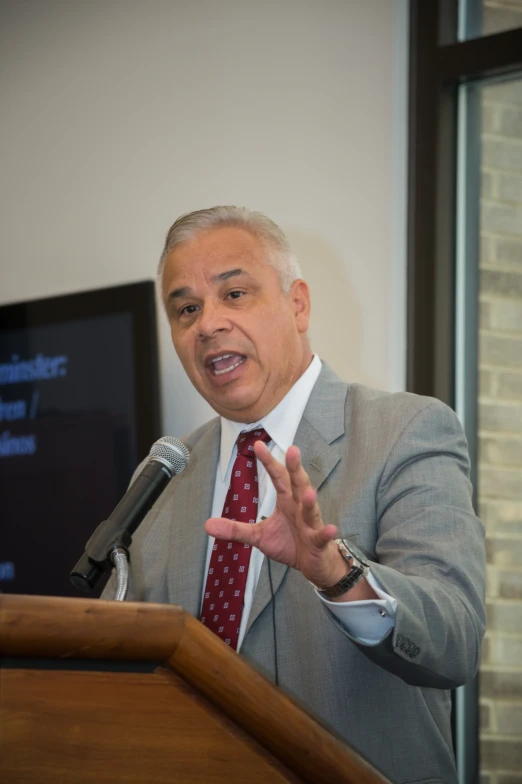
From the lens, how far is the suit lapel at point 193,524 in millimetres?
1901

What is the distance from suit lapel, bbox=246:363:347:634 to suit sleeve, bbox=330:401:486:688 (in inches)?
5.7

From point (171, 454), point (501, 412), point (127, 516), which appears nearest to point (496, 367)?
point (501, 412)

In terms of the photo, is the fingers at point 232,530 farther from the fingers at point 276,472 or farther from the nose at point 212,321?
the nose at point 212,321

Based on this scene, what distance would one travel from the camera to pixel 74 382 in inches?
132

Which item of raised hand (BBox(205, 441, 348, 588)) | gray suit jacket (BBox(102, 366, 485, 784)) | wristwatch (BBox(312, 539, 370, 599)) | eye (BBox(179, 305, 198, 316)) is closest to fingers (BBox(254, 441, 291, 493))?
raised hand (BBox(205, 441, 348, 588))

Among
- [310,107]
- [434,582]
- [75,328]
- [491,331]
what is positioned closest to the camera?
[434,582]

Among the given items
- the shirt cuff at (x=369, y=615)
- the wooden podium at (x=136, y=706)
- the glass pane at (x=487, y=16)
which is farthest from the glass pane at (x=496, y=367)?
the wooden podium at (x=136, y=706)

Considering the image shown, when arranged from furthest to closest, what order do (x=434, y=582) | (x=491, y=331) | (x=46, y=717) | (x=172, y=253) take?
1. (x=491, y=331)
2. (x=172, y=253)
3. (x=434, y=582)
4. (x=46, y=717)

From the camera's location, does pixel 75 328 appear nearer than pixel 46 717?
No

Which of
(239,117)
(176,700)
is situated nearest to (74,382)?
(239,117)

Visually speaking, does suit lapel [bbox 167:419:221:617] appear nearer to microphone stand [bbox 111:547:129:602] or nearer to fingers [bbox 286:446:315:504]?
microphone stand [bbox 111:547:129:602]

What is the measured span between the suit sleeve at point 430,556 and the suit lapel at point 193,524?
1.31 feet

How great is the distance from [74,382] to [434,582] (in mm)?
2103

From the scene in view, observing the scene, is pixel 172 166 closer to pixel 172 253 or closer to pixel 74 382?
pixel 74 382
